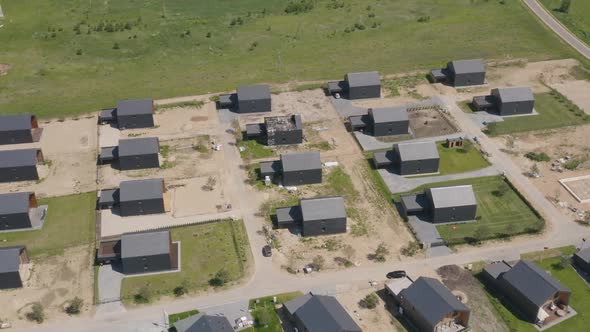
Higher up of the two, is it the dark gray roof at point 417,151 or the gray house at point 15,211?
the dark gray roof at point 417,151

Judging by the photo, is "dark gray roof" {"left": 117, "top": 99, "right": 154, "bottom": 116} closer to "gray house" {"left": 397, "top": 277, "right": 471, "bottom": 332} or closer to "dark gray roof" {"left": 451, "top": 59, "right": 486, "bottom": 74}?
"dark gray roof" {"left": 451, "top": 59, "right": 486, "bottom": 74}

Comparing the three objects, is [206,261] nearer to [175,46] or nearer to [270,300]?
[270,300]

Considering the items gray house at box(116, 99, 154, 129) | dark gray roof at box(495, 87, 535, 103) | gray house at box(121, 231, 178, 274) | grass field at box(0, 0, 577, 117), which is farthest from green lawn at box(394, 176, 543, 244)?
gray house at box(116, 99, 154, 129)

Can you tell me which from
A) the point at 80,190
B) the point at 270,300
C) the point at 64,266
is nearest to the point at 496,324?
the point at 270,300

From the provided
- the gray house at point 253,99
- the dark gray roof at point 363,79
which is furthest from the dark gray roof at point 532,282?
the gray house at point 253,99

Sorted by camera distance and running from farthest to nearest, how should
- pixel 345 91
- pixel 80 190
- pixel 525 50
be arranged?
pixel 525 50 → pixel 345 91 → pixel 80 190

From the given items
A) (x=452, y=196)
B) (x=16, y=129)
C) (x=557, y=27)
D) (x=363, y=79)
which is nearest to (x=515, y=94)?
(x=363, y=79)

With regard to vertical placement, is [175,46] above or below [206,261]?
above

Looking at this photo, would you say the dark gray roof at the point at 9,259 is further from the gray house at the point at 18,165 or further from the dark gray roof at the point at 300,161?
the dark gray roof at the point at 300,161
